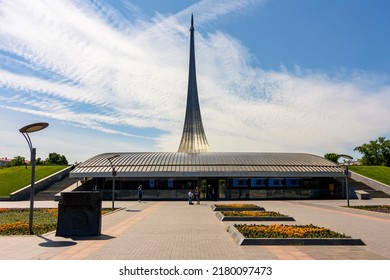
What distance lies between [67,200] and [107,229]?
2.58m

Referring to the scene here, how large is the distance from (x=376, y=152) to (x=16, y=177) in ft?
293

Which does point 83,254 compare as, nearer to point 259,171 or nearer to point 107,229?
point 107,229

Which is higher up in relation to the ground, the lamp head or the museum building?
the lamp head

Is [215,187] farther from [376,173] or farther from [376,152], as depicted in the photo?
[376,152]

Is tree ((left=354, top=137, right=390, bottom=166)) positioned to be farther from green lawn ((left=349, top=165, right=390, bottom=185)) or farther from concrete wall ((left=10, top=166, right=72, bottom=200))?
concrete wall ((left=10, top=166, right=72, bottom=200))

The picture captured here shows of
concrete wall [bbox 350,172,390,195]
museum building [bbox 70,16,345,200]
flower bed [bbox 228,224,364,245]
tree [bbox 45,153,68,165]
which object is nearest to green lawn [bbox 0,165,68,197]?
museum building [bbox 70,16,345,200]

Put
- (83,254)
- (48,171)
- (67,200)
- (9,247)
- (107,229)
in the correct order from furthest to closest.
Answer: (48,171) → (107,229) → (67,200) → (9,247) → (83,254)

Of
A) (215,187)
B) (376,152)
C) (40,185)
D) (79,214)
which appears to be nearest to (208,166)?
(215,187)

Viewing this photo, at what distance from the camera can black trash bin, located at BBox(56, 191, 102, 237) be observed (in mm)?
13914

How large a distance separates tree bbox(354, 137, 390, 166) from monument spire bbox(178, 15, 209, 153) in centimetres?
6232

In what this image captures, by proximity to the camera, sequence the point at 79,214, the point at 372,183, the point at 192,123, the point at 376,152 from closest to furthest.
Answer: the point at 79,214, the point at 372,183, the point at 192,123, the point at 376,152

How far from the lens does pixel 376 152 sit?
103 meters

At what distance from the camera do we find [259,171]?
40.7 meters
